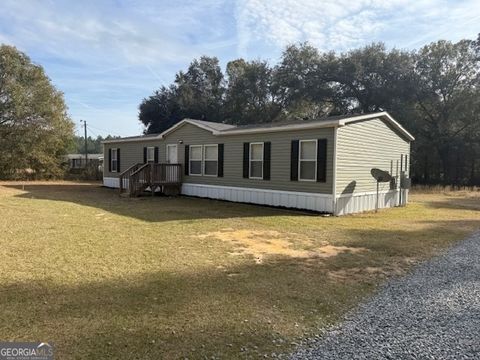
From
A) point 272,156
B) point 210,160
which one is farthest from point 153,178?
point 272,156

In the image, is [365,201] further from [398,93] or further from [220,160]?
[398,93]

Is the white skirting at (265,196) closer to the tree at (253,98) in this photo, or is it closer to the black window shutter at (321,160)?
the black window shutter at (321,160)

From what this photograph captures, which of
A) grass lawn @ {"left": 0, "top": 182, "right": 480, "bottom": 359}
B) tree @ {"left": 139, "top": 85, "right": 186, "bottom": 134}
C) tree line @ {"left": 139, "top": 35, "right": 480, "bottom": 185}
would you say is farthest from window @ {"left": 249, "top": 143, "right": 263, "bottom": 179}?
tree @ {"left": 139, "top": 85, "right": 186, "bottom": 134}

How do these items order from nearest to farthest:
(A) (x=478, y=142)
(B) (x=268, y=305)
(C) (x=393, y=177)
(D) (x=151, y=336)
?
(D) (x=151, y=336) → (B) (x=268, y=305) → (C) (x=393, y=177) → (A) (x=478, y=142)

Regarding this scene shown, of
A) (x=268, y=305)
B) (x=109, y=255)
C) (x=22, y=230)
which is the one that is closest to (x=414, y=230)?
(x=268, y=305)

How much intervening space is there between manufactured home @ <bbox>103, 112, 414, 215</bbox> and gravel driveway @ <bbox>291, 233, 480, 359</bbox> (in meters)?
6.15

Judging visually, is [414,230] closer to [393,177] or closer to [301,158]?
[301,158]

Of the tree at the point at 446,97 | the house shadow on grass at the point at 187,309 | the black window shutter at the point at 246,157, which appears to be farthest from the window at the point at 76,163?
the house shadow on grass at the point at 187,309

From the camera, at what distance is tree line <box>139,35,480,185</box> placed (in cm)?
2672

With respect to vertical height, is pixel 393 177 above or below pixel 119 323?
above

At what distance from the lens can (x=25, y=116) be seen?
23.8 meters

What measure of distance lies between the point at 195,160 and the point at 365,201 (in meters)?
6.75

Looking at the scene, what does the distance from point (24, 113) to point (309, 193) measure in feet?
65.2

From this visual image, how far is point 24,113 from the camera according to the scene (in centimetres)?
2359
